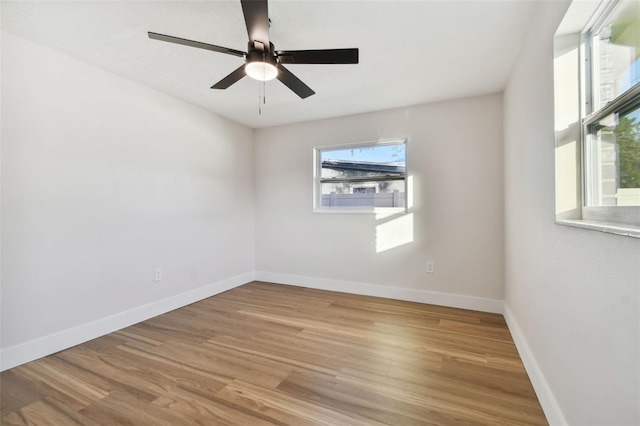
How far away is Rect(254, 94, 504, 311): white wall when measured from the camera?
2900 millimetres

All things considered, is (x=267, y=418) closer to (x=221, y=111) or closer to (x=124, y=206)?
(x=124, y=206)

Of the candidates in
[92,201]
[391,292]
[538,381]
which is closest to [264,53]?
[92,201]

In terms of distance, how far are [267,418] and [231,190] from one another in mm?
2937

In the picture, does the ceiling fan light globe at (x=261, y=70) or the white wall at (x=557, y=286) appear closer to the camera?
the white wall at (x=557, y=286)

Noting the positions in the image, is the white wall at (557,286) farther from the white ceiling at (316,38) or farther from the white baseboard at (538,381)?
the white ceiling at (316,38)

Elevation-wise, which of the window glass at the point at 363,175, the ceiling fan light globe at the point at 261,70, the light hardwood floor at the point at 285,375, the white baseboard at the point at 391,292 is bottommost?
the light hardwood floor at the point at 285,375

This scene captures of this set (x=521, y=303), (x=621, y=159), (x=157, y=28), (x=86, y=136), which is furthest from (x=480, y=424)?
(x=86, y=136)

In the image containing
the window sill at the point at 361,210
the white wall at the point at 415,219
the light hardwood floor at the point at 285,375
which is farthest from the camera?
the window sill at the point at 361,210

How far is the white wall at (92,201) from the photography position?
192 cm

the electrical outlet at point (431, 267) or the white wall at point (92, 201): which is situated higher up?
the white wall at point (92, 201)

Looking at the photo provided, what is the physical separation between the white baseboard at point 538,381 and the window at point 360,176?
5.60 ft

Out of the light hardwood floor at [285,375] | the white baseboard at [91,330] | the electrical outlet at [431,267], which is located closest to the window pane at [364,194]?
the electrical outlet at [431,267]

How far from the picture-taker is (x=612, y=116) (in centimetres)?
107

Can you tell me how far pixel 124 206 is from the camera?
8.36ft
